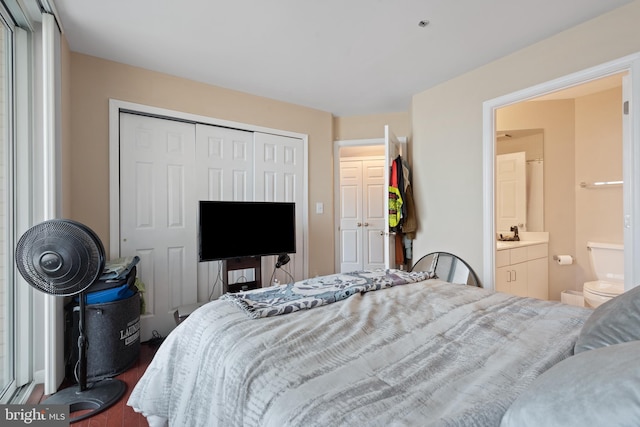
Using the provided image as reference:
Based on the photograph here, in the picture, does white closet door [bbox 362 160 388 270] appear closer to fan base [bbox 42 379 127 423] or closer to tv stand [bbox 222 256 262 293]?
tv stand [bbox 222 256 262 293]

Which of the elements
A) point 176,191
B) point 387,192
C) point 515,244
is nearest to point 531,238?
point 515,244

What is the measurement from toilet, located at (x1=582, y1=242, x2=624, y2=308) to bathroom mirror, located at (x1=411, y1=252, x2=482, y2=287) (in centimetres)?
112

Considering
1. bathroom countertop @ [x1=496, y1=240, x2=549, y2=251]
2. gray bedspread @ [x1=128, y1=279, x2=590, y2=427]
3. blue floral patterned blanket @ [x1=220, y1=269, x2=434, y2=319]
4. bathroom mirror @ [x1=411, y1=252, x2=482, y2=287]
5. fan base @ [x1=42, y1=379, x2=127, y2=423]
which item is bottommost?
fan base @ [x1=42, y1=379, x2=127, y2=423]

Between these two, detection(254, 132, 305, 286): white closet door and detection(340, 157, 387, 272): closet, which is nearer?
detection(254, 132, 305, 286): white closet door

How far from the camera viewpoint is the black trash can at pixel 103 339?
6.22 ft

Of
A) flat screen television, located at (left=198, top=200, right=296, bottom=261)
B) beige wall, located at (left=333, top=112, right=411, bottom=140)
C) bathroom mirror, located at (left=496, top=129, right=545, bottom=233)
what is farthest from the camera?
beige wall, located at (left=333, top=112, right=411, bottom=140)

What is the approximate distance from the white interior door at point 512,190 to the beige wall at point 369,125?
1264mm

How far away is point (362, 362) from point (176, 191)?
2.45 meters

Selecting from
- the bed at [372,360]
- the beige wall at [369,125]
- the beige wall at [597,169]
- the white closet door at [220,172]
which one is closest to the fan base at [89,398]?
the bed at [372,360]

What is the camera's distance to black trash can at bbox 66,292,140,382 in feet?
6.22

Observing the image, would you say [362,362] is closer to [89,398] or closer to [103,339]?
[89,398]

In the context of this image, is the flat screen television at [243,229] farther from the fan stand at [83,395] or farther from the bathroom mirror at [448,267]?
the bathroom mirror at [448,267]

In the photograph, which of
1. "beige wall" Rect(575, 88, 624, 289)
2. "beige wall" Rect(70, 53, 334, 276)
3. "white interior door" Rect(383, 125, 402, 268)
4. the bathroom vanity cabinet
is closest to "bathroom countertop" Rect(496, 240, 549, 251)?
the bathroom vanity cabinet

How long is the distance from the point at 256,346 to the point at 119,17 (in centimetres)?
220
